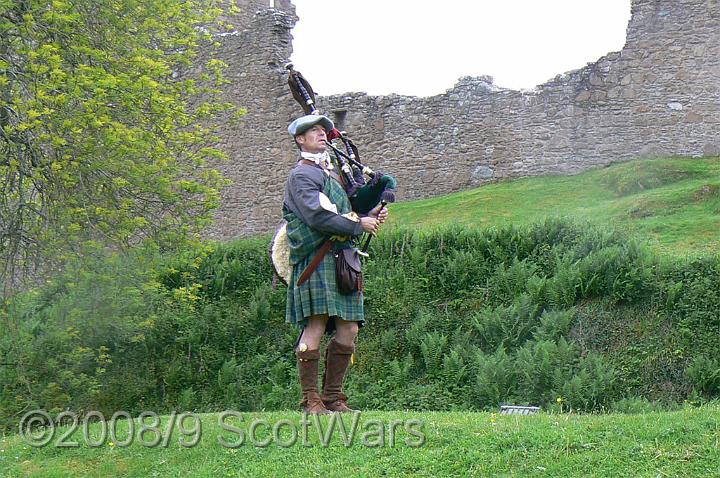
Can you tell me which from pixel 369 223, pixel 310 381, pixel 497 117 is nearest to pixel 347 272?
pixel 369 223

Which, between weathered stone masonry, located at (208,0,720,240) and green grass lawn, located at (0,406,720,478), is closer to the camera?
green grass lawn, located at (0,406,720,478)

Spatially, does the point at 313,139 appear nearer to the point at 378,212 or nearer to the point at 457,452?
the point at 378,212

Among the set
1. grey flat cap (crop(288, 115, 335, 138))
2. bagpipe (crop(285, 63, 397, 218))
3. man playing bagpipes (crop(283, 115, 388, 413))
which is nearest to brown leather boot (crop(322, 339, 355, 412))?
man playing bagpipes (crop(283, 115, 388, 413))

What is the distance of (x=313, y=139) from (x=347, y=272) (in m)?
1.05

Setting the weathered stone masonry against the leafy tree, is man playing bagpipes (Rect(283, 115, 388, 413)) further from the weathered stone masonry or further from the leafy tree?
the weathered stone masonry

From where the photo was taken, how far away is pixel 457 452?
6.83m

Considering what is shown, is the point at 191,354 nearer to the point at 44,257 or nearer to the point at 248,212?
the point at 44,257

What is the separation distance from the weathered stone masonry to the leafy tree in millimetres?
9027

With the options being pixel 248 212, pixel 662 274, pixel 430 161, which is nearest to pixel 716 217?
pixel 662 274

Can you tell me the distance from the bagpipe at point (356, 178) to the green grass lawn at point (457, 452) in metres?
1.66

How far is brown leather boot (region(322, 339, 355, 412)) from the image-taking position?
25.5 ft

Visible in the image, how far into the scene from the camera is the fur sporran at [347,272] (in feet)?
24.9

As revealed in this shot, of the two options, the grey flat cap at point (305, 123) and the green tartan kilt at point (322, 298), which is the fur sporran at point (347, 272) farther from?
the grey flat cap at point (305, 123)

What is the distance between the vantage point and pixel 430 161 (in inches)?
790
